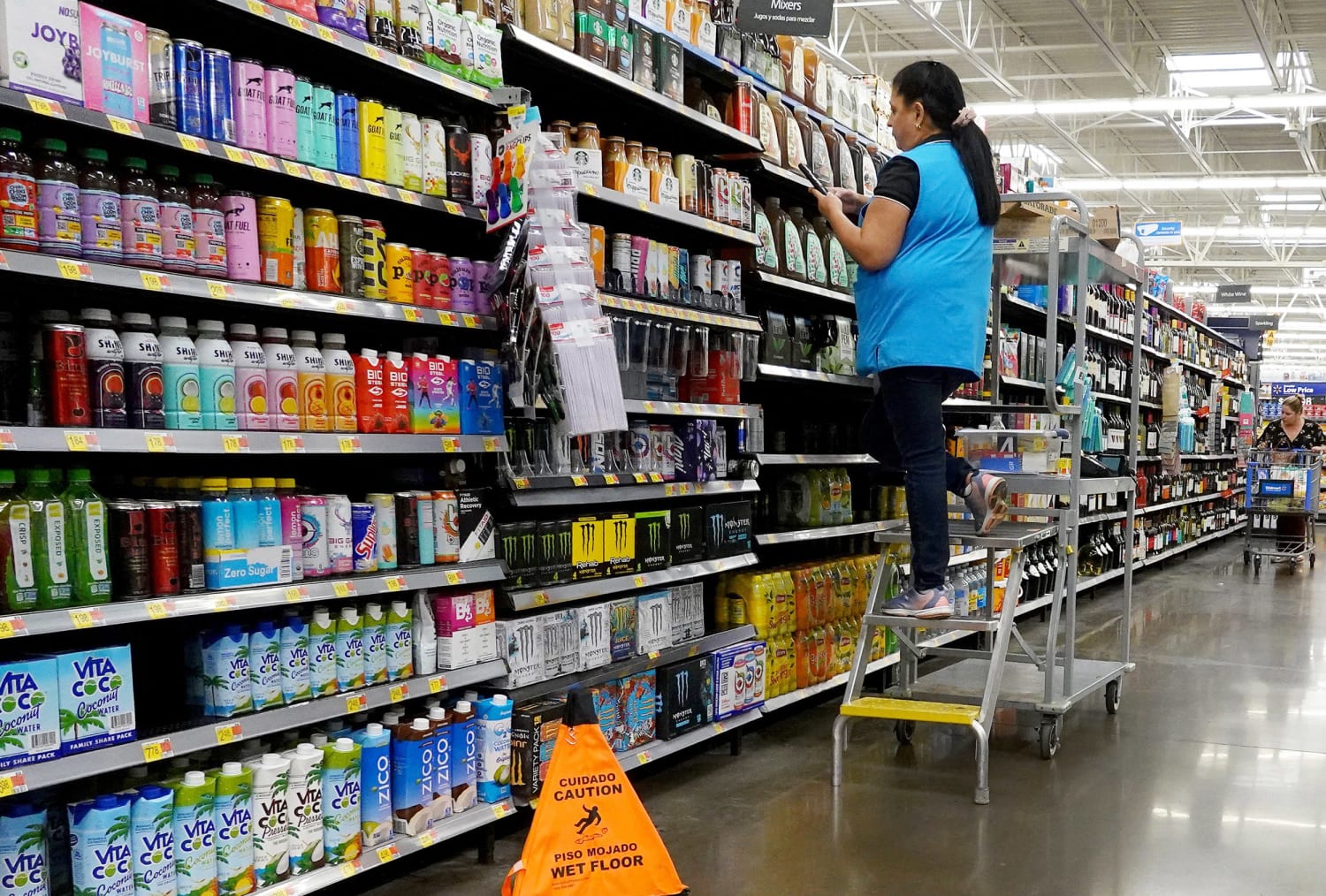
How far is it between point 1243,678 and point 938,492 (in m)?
3.27

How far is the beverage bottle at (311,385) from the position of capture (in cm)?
280

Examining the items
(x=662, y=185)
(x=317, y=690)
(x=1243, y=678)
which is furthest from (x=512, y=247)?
(x=1243, y=678)

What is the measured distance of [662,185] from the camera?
3955 millimetres

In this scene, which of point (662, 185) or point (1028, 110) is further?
point (1028, 110)

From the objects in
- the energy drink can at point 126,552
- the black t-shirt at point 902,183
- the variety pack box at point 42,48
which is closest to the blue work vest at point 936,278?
the black t-shirt at point 902,183

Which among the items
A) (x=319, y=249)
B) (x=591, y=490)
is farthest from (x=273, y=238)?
(x=591, y=490)

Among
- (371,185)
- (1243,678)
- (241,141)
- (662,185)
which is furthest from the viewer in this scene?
(1243,678)

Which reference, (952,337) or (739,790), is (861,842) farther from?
(952,337)

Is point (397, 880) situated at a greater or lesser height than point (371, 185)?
lesser

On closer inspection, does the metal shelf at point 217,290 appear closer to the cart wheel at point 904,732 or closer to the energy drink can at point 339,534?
the energy drink can at point 339,534

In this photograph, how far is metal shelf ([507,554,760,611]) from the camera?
3365 mm

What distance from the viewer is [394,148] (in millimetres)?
3027

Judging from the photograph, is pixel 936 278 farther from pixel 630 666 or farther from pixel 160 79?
pixel 160 79

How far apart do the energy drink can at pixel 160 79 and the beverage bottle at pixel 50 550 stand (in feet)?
2.70
